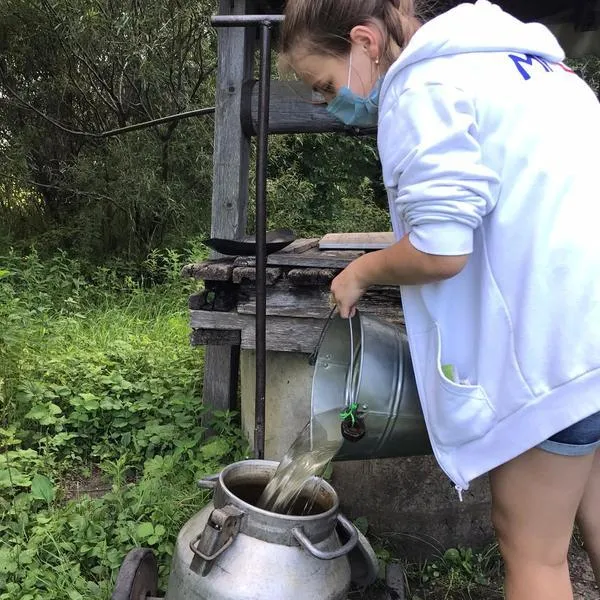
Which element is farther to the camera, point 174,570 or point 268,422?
Result: point 268,422

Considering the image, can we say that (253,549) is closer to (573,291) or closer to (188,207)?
(573,291)

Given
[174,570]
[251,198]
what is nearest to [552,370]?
[174,570]

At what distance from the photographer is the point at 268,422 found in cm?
287

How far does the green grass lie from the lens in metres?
2.38

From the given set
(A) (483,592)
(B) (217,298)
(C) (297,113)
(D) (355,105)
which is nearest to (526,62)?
(D) (355,105)

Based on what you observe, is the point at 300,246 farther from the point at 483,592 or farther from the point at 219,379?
the point at 483,592

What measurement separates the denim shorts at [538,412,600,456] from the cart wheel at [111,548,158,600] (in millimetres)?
1241

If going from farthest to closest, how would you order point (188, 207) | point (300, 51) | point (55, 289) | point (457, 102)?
point (188, 207) → point (55, 289) → point (300, 51) → point (457, 102)

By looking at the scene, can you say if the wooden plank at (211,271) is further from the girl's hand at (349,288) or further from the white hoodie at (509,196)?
the white hoodie at (509,196)

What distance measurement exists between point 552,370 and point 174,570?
112 centimetres

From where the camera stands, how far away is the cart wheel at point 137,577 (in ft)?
6.30

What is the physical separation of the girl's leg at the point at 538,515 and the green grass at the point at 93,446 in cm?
129

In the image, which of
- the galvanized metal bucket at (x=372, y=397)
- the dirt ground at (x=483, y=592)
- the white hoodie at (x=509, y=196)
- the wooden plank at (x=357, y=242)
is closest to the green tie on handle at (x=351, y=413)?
the galvanized metal bucket at (x=372, y=397)

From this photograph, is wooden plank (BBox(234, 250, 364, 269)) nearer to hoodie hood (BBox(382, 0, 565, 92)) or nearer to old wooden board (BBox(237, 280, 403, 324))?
old wooden board (BBox(237, 280, 403, 324))
